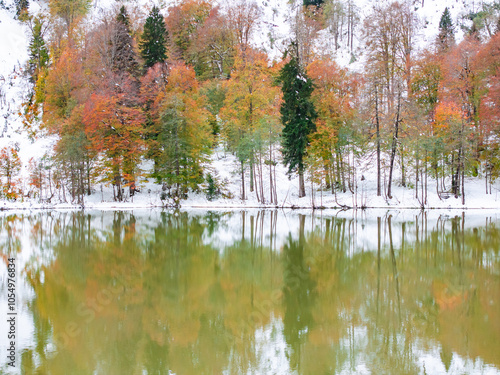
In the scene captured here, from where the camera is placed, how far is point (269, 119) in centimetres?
3547

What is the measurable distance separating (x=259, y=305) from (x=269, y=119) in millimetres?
27507

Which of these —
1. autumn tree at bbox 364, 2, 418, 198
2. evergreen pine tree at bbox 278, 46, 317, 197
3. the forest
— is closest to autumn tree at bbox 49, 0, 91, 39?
the forest

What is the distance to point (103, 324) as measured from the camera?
8.05m

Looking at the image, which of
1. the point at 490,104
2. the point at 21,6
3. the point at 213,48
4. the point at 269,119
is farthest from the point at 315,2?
the point at 21,6

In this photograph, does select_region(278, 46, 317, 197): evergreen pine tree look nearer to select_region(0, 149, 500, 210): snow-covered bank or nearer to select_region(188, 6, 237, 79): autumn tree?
select_region(0, 149, 500, 210): snow-covered bank

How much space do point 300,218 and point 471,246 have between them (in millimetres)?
12821

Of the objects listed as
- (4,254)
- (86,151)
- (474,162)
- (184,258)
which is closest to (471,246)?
(184,258)

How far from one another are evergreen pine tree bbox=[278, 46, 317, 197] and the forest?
100 mm

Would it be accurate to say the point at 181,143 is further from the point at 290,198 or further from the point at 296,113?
the point at 290,198

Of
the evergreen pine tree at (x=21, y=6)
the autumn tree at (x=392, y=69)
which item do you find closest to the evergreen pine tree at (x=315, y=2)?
the autumn tree at (x=392, y=69)

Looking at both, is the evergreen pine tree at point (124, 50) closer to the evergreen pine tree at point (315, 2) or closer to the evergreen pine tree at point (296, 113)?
the evergreen pine tree at point (296, 113)

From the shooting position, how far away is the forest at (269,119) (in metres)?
35.9

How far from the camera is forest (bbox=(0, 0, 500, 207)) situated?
118 feet

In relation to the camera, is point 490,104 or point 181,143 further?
point 181,143
